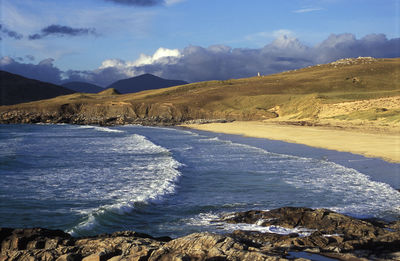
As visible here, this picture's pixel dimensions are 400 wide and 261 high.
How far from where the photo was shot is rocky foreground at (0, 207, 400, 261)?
6.06m

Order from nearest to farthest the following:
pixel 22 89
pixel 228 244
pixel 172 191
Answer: pixel 228 244, pixel 172 191, pixel 22 89

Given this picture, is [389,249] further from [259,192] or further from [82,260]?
[259,192]

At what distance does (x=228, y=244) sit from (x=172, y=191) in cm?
978

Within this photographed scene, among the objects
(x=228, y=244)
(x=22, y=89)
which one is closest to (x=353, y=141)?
(x=228, y=244)

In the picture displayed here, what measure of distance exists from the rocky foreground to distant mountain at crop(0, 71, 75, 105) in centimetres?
15854

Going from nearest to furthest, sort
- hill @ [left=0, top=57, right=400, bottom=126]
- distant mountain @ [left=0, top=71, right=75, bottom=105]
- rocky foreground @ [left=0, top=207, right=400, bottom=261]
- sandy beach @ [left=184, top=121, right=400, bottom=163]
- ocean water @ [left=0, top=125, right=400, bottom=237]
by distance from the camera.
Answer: rocky foreground @ [left=0, top=207, right=400, bottom=261]
ocean water @ [left=0, top=125, right=400, bottom=237]
sandy beach @ [left=184, top=121, right=400, bottom=163]
hill @ [left=0, top=57, right=400, bottom=126]
distant mountain @ [left=0, top=71, right=75, bottom=105]

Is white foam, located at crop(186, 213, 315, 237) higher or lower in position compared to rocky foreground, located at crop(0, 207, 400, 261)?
lower

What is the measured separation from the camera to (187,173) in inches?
797

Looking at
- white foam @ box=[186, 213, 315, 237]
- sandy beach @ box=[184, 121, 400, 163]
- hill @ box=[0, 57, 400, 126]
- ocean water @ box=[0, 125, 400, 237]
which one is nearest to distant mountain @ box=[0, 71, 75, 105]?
hill @ box=[0, 57, 400, 126]

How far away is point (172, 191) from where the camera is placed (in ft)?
51.9

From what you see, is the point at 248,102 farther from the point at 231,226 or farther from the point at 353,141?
the point at 231,226

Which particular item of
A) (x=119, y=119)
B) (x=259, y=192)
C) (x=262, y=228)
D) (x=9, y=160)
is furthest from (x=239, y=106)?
(x=262, y=228)

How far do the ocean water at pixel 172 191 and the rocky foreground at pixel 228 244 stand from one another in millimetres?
1357

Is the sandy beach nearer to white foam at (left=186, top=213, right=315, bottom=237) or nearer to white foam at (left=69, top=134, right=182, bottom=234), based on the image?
white foam at (left=69, top=134, right=182, bottom=234)
